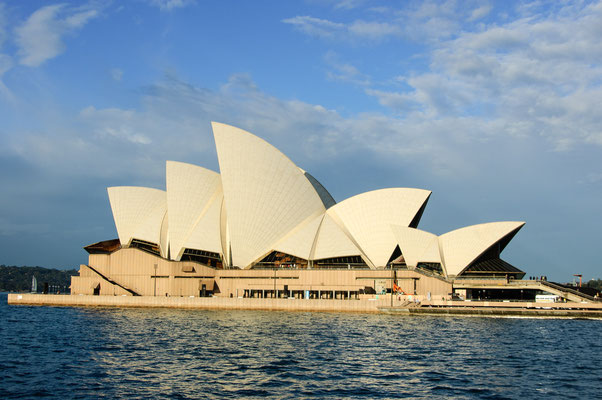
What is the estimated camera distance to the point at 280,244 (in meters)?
67.8

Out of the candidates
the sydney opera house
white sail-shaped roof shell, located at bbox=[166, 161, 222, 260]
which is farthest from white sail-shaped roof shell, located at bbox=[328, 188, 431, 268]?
white sail-shaped roof shell, located at bbox=[166, 161, 222, 260]

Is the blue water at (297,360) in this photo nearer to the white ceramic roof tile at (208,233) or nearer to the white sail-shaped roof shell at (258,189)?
the white sail-shaped roof shell at (258,189)

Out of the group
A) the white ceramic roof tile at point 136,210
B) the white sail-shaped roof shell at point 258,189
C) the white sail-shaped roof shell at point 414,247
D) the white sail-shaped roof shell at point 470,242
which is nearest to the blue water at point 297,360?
the white sail-shaped roof shell at point 470,242

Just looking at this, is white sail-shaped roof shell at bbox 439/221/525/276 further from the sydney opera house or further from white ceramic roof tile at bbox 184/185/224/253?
white ceramic roof tile at bbox 184/185/224/253

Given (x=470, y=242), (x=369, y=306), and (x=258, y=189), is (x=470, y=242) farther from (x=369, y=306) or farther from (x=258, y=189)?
(x=258, y=189)

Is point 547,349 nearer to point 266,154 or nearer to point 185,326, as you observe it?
point 185,326

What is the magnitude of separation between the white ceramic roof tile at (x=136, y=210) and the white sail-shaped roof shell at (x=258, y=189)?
40.2 feet

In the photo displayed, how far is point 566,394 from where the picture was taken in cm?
2077

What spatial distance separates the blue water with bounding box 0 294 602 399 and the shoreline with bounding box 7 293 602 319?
896cm

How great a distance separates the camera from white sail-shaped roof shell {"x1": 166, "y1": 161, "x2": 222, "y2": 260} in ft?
227

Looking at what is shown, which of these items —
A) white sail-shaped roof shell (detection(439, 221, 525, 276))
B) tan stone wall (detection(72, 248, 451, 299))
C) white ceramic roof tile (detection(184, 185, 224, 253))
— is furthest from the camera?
white ceramic roof tile (detection(184, 185, 224, 253))

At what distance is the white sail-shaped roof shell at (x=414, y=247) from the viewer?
65000 millimetres

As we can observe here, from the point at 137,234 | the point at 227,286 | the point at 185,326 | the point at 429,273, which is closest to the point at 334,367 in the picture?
the point at 185,326

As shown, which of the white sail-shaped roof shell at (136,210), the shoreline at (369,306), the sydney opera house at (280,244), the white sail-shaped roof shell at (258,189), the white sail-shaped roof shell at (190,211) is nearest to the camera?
the shoreline at (369,306)
